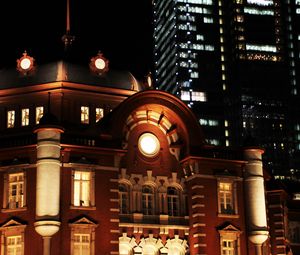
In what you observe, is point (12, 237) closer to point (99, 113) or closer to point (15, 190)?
point (15, 190)

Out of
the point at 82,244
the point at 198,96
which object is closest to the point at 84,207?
the point at 82,244

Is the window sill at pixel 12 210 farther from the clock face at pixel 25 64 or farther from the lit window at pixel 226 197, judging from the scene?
the lit window at pixel 226 197

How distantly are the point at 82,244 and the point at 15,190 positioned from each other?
196 inches

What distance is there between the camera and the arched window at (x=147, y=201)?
41.7 meters

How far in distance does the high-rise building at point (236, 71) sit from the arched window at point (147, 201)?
9552 centimetres

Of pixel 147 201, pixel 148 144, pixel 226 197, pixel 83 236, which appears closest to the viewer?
pixel 83 236

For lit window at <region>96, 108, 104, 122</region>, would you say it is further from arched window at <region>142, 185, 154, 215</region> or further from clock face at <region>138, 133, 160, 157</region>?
arched window at <region>142, 185, 154, 215</region>

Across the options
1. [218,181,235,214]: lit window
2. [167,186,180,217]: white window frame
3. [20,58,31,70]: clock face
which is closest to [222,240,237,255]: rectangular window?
[218,181,235,214]: lit window

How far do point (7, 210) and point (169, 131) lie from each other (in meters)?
11.6

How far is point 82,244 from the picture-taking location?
37.9m

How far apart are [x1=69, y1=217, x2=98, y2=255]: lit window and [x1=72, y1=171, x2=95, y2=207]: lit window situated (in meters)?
1.19

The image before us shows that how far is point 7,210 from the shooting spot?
125ft

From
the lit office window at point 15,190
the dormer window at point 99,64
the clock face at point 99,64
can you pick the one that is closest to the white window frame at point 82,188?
the lit office window at point 15,190

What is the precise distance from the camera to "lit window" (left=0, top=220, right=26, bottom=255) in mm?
37406
